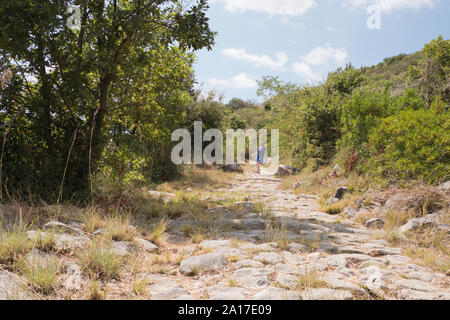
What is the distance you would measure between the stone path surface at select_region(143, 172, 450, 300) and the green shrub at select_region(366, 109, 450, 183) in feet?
6.59

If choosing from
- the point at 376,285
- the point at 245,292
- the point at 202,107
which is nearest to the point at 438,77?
the point at 202,107

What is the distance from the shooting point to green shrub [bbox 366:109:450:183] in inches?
233

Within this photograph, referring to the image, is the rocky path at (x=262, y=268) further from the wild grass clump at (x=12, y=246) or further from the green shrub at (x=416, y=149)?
the green shrub at (x=416, y=149)

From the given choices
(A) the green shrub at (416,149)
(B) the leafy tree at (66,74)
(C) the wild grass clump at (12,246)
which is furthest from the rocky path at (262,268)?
(B) the leafy tree at (66,74)

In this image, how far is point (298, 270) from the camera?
3.09 meters

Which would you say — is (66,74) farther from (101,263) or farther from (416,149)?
(416,149)

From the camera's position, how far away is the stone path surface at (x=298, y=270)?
2.56 meters

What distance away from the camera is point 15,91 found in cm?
546

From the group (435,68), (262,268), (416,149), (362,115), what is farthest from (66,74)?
(435,68)

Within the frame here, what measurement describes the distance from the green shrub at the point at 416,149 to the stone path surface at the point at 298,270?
2.01 m

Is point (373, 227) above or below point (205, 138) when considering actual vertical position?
below

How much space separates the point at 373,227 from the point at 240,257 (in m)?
3.05

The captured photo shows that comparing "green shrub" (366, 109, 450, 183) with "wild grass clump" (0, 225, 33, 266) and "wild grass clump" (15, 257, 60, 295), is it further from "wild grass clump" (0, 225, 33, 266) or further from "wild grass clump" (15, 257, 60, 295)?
"wild grass clump" (0, 225, 33, 266)
